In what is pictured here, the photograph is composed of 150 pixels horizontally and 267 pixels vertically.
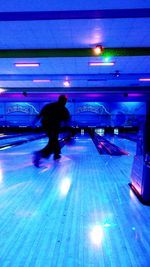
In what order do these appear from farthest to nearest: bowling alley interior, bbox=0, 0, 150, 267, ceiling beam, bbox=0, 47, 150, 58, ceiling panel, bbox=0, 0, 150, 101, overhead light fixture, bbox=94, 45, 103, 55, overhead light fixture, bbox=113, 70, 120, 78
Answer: overhead light fixture, bbox=113, 70, 120, 78 → ceiling beam, bbox=0, 47, 150, 58 → overhead light fixture, bbox=94, 45, 103, 55 → ceiling panel, bbox=0, 0, 150, 101 → bowling alley interior, bbox=0, 0, 150, 267

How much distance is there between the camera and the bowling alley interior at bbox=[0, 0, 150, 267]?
1562 millimetres

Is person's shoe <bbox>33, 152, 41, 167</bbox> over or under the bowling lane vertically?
over

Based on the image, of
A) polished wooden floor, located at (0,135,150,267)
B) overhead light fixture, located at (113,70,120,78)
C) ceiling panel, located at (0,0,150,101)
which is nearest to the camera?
polished wooden floor, located at (0,135,150,267)

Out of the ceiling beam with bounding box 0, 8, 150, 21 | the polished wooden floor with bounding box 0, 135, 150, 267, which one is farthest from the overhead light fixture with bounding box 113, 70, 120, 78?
→ the polished wooden floor with bounding box 0, 135, 150, 267

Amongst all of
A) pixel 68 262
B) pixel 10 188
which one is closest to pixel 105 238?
pixel 68 262

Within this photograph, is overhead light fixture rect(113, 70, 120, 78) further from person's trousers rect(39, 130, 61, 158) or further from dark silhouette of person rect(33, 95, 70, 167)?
person's trousers rect(39, 130, 61, 158)

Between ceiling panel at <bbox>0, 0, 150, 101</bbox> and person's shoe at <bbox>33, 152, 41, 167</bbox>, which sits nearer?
person's shoe at <bbox>33, 152, 41, 167</bbox>

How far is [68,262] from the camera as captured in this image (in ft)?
4.56

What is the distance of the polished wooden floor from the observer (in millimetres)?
1439

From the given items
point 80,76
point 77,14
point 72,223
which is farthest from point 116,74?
point 72,223

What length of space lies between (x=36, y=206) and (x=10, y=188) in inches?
28.0

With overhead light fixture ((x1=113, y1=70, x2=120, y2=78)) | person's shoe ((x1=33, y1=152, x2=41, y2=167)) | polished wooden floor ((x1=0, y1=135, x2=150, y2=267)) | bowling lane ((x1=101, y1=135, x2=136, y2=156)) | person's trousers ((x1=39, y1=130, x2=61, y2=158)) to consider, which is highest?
overhead light fixture ((x1=113, y1=70, x2=120, y2=78))

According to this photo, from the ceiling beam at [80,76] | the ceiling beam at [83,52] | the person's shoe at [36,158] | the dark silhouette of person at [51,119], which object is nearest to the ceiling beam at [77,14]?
the dark silhouette of person at [51,119]

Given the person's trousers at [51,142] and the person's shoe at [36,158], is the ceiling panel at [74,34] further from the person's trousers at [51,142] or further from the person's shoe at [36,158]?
the person's shoe at [36,158]
